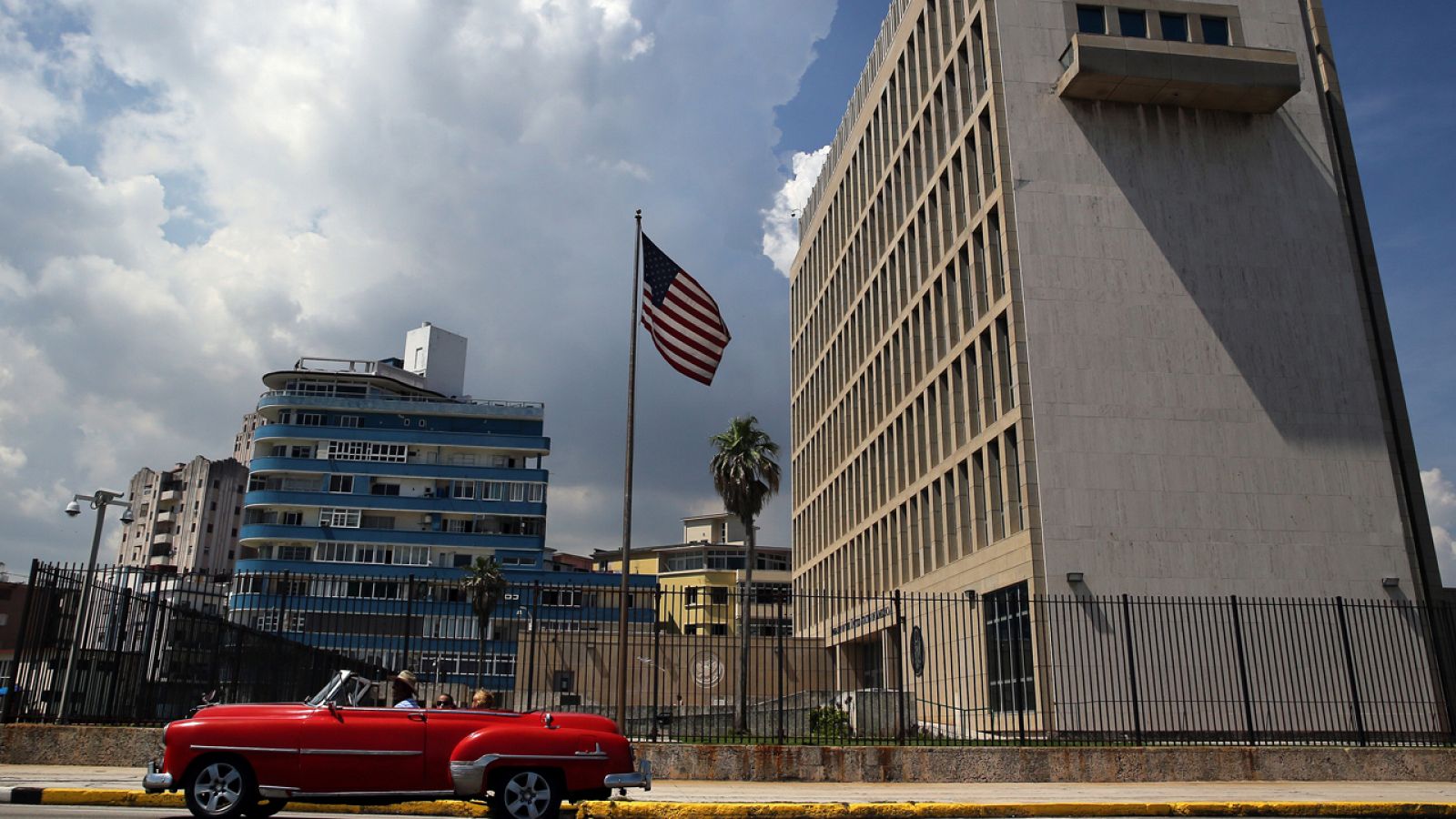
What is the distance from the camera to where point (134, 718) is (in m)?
17.3

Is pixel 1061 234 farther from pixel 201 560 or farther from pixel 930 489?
pixel 201 560

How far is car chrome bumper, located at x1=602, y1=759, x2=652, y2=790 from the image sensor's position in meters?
10.6

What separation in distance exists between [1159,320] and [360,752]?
97.3 ft

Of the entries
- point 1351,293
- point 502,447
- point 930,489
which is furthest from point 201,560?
point 1351,293

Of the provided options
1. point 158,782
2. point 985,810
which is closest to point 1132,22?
point 985,810

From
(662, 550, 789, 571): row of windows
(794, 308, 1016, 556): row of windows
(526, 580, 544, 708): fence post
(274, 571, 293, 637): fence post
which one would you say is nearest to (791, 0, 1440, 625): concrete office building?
(794, 308, 1016, 556): row of windows

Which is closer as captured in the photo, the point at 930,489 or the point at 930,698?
the point at 930,698

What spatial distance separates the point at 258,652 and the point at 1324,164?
3575 cm

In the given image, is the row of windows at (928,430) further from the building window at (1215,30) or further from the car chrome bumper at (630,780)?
the car chrome bumper at (630,780)

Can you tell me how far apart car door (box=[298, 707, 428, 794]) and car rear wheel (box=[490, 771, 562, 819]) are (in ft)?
2.60

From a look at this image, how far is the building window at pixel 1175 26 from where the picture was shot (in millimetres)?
36688

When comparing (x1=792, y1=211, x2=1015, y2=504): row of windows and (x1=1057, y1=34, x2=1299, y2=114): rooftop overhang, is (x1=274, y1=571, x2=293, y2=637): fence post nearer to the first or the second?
(x1=792, y1=211, x2=1015, y2=504): row of windows

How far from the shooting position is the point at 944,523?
3950 centimetres

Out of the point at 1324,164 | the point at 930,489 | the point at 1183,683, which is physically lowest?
the point at 1183,683
